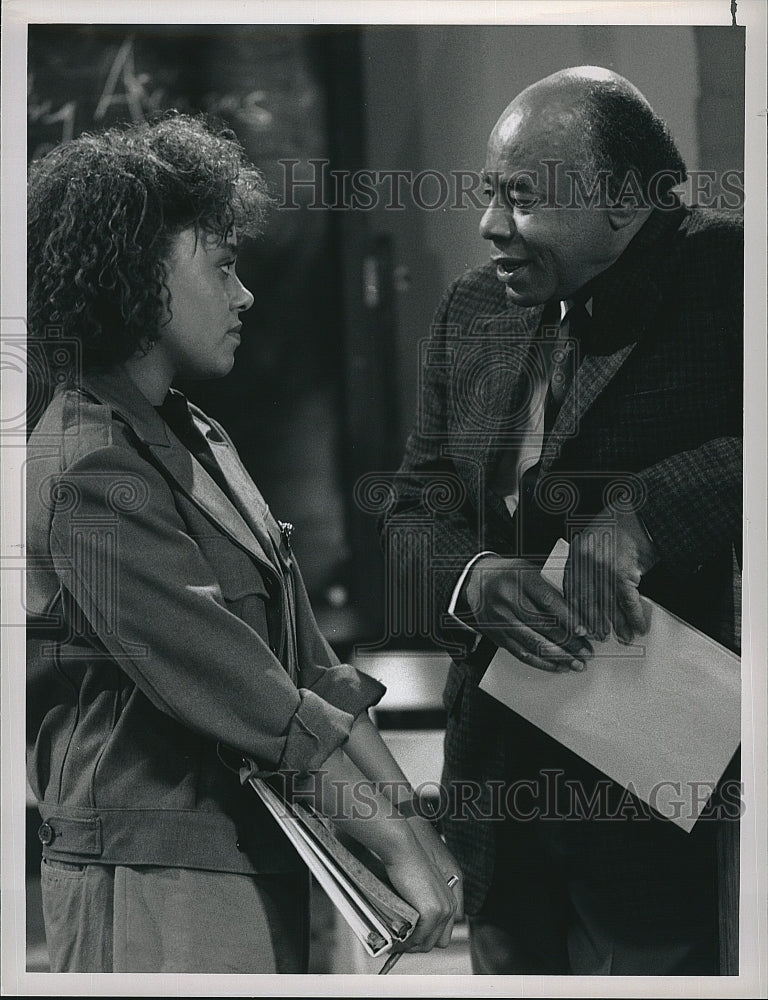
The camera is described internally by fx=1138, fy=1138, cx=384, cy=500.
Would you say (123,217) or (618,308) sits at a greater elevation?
(123,217)

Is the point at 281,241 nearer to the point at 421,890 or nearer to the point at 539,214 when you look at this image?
the point at 539,214

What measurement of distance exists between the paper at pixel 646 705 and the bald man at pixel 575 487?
21 millimetres

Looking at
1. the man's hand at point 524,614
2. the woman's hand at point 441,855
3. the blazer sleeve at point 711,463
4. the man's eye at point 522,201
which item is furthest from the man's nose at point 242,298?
the woman's hand at point 441,855

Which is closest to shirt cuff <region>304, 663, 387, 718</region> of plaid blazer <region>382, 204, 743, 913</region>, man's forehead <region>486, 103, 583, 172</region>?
plaid blazer <region>382, 204, 743, 913</region>

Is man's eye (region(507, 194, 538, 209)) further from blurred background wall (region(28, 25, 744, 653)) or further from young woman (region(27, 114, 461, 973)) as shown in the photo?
young woman (region(27, 114, 461, 973))

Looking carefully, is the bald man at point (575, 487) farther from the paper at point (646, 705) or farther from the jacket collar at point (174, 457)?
the jacket collar at point (174, 457)

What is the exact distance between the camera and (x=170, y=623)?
162cm

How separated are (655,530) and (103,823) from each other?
3.00 ft

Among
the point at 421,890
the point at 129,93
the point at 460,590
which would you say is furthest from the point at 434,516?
the point at 129,93

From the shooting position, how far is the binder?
166 centimetres

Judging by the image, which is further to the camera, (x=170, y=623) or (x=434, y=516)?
(x=434, y=516)

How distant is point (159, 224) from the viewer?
1642 millimetres

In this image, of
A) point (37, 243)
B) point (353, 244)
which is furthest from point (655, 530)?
point (37, 243)

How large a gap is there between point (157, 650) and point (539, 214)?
0.85 meters
